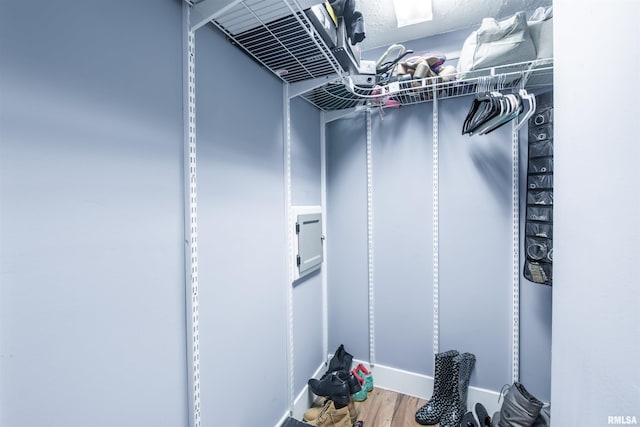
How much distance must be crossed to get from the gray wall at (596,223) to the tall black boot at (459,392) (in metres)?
1.01

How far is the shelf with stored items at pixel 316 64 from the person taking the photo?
0.97 meters

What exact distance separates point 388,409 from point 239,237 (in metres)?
1.60

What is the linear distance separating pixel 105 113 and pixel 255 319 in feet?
3.49

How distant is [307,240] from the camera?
181 cm

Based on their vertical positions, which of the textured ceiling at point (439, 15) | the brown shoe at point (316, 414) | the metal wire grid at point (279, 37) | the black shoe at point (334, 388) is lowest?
the brown shoe at point (316, 414)

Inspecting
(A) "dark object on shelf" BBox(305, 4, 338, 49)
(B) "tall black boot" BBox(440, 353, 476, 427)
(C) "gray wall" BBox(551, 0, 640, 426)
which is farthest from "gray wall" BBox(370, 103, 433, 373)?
(C) "gray wall" BBox(551, 0, 640, 426)

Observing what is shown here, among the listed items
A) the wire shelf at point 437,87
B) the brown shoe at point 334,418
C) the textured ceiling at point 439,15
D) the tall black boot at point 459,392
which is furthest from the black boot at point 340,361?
the textured ceiling at point 439,15

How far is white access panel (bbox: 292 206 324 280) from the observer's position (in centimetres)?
170

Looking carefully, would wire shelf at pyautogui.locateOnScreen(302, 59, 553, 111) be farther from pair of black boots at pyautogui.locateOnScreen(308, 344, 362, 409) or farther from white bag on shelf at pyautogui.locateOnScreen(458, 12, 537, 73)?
pair of black boots at pyautogui.locateOnScreen(308, 344, 362, 409)

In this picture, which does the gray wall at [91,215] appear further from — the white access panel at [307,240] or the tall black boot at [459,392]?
the tall black boot at [459,392]

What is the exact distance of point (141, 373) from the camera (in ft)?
2.70

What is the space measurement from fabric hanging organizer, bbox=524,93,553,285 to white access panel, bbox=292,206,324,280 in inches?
50.6

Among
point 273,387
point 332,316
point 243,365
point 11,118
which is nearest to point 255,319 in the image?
point 243,365

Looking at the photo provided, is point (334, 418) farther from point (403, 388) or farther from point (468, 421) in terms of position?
point (468, 421)
